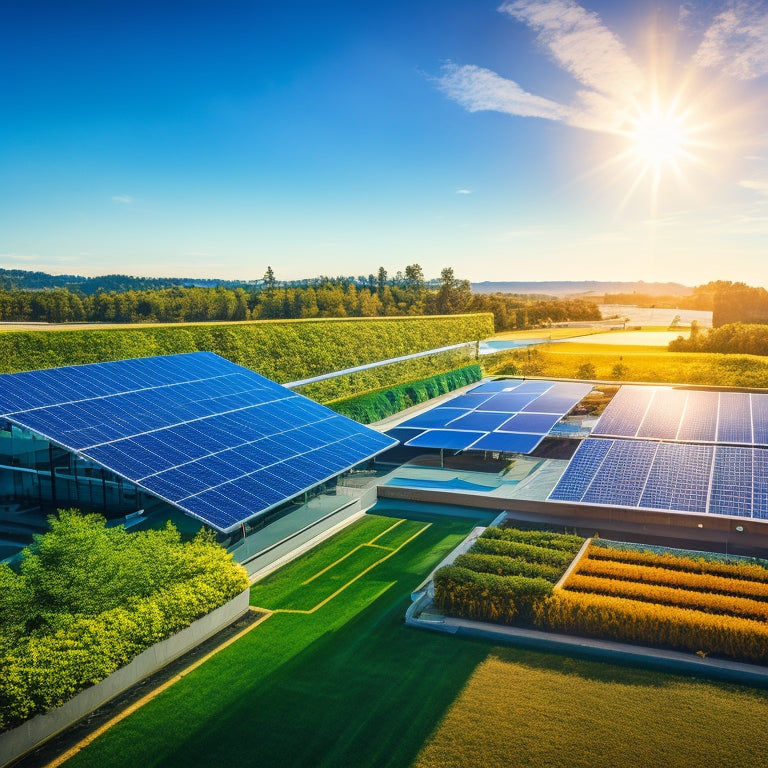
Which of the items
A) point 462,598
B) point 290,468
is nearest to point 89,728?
point 462,598

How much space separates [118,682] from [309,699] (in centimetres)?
465

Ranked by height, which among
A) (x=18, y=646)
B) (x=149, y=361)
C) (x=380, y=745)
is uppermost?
(x=149, y=361)

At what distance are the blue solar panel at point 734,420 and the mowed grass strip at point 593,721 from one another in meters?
18.6

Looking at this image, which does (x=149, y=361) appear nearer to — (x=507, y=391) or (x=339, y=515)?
(x=339, y=515)

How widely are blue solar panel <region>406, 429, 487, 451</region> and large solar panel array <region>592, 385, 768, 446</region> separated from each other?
635 cm

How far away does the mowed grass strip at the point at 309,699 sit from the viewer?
13570mm

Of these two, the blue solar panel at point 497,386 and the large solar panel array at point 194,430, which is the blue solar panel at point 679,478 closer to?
the large solar panel array at point 194,430

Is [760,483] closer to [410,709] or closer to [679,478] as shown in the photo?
[679,478]

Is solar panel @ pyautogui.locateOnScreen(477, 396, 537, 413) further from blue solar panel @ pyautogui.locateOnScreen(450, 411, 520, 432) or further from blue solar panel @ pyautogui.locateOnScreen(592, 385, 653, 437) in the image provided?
blue solar panel @ pyautogui.locateOnScreen(592, 385, 653, 437)

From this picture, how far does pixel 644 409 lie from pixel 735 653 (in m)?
21.9

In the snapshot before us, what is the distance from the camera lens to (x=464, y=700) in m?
15.3

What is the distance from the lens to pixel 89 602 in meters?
16.0

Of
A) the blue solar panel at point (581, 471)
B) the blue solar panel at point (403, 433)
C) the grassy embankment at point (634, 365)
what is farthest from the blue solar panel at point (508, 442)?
the grassy embankment at point (634, 365)

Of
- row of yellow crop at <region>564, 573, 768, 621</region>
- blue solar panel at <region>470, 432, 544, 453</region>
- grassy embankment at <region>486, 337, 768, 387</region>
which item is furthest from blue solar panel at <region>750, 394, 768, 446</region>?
grassy embankment at <region>486, 337, 768, 387</region>
